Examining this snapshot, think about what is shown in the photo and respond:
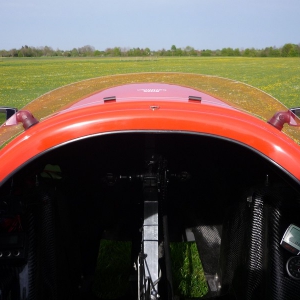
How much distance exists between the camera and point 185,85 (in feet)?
8.48

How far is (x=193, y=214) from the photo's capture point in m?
2.86

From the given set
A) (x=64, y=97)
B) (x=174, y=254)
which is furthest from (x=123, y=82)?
(x=174, y=254)

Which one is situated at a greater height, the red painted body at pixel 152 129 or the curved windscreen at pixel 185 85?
the red painted body at pixel 152 129

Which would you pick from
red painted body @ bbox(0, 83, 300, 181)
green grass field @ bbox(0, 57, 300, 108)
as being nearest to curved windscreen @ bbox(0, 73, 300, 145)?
red painted body @ bbox(0, 83, 300, 181)

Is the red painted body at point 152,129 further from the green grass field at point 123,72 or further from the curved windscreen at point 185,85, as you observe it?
the green grass field at point 123,72

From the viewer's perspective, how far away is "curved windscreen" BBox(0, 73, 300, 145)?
2.19 metres

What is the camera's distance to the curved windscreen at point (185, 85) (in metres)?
2.19

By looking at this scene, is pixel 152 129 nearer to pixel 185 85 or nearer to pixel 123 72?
pixel 185 85

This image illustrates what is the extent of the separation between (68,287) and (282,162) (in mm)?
1273

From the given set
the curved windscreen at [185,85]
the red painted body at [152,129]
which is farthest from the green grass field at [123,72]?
the red painted body at [152,129]

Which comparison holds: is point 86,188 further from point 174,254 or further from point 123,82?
point 174,254

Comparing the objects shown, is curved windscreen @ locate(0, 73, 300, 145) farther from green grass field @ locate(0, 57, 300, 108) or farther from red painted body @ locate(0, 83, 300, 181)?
green grass field @ locate(0, 57, 300, 108)

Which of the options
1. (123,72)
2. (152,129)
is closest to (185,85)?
(152,129)

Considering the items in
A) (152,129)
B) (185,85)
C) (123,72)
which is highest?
(152,129)
